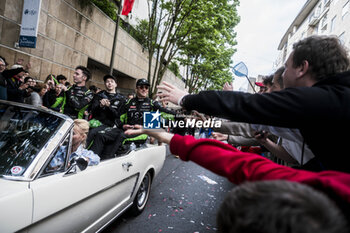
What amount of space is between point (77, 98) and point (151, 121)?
168 inches

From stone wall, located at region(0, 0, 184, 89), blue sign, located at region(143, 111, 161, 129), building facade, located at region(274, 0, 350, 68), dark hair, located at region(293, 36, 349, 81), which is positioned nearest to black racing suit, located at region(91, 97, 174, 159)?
blue sign, located at region(143, 111, 161, 129)

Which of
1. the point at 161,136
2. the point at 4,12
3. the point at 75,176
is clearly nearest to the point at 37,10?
the point at 4,12

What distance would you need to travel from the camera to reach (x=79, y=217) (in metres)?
2.13

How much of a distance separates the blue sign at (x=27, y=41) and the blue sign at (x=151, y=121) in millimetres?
8814

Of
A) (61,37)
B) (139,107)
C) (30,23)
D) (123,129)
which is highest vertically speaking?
(61,37)

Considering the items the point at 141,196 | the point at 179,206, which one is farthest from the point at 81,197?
the point at 179,206

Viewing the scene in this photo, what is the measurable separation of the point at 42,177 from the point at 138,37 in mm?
18575

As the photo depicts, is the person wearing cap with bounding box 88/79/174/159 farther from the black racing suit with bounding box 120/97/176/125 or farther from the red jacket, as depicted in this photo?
the red jacket

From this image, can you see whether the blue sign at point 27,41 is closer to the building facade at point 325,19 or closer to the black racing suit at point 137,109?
the black racing suit at point 137,109

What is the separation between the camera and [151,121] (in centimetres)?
146

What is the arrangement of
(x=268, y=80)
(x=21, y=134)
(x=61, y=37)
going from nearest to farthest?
(x=21, y=134) → (x=268, y=80) → (x=61, y=37)

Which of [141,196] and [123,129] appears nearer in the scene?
[123,129]

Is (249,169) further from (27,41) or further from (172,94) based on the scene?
(27,41)

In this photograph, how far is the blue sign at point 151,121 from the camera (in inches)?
56.7
